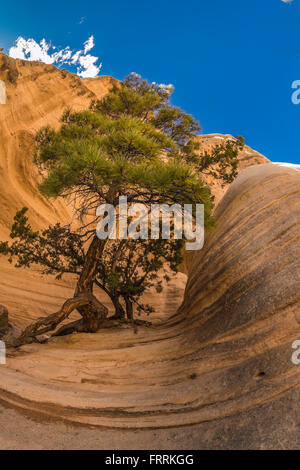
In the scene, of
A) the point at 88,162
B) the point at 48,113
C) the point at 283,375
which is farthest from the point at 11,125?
the point at 283,375

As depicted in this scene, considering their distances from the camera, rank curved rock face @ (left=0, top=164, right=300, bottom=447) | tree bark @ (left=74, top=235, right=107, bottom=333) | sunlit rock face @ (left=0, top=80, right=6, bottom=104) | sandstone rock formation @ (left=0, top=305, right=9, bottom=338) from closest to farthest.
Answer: curved rock face @ (left=0, top=164, right=300, bottom=447), tree bark @ (left=74, top=235, right=107, bottom=333), sandstone rock formation @ (left=0, top=305, right=9, bottom=338), sunlit rock face @ (left=0, top=80, right=6, bottom=104)

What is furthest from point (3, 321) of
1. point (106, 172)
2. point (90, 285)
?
point (106, 172)

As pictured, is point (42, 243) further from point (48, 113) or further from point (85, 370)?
point (48, 113)

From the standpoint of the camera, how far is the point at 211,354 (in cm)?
464

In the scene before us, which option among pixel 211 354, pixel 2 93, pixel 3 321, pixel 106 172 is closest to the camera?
pixel 211 354

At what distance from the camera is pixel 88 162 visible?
5.68 meters

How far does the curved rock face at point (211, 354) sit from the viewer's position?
3537 mm

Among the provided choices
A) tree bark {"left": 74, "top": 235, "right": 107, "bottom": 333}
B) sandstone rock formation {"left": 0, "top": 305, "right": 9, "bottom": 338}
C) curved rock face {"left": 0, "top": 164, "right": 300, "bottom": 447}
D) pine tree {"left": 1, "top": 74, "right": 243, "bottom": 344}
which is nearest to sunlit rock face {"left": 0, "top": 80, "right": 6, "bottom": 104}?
pine tree {"left": 1, "top": 74, "right": 243, "bottom": 344}

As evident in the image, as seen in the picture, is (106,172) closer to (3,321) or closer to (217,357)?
(217,357)

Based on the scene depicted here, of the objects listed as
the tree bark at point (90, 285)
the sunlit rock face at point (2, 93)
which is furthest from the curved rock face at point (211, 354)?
the sunlit rock face at point (2, 93)

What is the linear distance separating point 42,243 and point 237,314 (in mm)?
5918

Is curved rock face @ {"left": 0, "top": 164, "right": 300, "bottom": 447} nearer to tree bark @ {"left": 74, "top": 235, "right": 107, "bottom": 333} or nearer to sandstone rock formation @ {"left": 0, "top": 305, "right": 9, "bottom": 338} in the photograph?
tree bark @ {"left": 74, "top": 235, "right": 107, "bottom": 333}

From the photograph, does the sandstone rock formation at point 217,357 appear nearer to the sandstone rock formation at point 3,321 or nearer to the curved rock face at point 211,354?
the curved rock face at point 211,354

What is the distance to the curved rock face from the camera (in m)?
3.54
